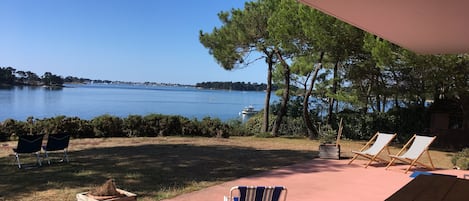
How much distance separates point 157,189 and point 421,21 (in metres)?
3.53

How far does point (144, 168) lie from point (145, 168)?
2 centimetres

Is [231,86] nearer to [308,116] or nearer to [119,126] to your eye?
[308,116]

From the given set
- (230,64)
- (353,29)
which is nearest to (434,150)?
(353,29)

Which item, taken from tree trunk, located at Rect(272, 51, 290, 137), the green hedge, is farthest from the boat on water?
the green hedge

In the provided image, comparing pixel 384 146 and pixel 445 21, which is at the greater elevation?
pixel 445 21

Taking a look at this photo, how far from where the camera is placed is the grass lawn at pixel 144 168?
5102 millimetres

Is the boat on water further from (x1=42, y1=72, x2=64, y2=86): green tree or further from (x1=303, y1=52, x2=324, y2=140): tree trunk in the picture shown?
(x1=42, y1=72, x2=64, y2=86): green tree

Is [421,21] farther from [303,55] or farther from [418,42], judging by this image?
[303,55]

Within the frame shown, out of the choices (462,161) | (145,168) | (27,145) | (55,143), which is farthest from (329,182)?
(27,145)

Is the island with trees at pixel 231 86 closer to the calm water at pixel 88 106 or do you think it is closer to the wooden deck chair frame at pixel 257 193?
the calm water at pixel 88 106

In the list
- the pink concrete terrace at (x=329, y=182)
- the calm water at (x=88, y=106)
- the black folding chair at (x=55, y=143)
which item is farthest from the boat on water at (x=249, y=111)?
the black folding chair at (x=55, y=143)

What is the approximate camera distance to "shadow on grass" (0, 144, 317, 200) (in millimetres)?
5328

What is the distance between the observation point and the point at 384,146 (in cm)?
754

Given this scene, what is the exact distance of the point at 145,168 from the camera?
21.8 ft
